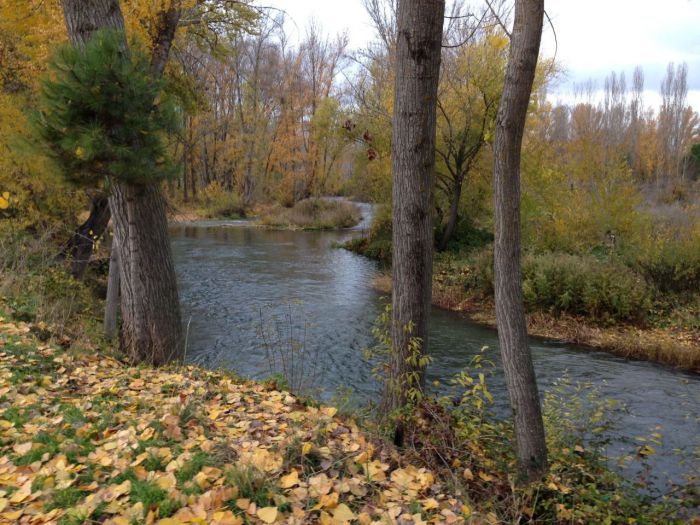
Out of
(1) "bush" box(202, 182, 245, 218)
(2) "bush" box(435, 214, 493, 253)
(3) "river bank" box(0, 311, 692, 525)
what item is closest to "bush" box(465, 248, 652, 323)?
(2) "bush" box(435, 214, 493, 253)

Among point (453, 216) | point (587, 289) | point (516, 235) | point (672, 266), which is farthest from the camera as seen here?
point (453, 216)

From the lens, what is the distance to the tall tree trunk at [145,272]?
689cm

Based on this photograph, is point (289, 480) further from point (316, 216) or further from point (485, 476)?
point (316, 216)

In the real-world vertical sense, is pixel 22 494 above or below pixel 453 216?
below

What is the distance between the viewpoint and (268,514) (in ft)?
9.31

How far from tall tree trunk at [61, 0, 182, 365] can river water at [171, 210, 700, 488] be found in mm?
534

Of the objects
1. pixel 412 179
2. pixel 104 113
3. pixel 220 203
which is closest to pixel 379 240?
pixel 104 113

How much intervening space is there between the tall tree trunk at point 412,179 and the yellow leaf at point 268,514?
2094mm

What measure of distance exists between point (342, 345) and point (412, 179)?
6246mm

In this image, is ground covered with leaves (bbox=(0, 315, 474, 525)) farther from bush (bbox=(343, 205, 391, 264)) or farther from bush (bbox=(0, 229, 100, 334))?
bush (bbox=(343, 205, 391, 264))

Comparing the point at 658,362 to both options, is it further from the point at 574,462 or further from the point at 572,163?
the point at 572,163

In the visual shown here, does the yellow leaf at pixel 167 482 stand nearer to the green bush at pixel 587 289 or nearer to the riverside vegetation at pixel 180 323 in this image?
the riverside vegetation at pixel 180 323

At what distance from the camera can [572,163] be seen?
17469 millimetres

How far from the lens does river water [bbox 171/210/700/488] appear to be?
7008 mm
